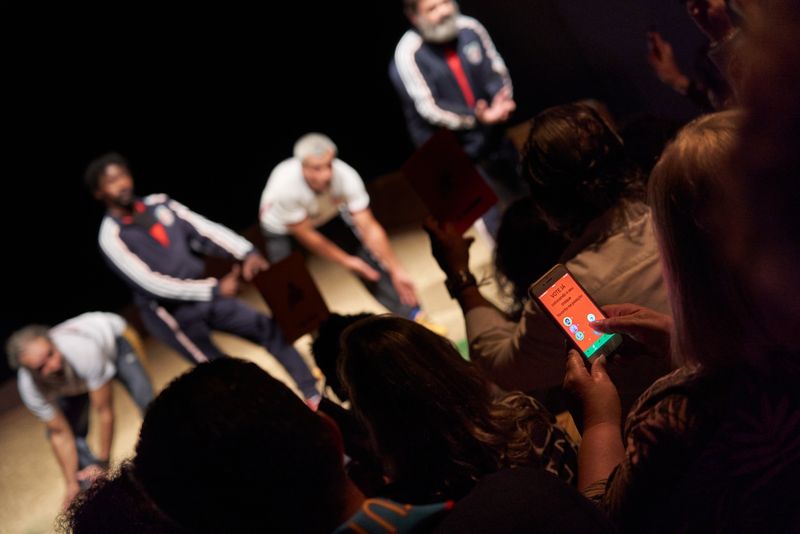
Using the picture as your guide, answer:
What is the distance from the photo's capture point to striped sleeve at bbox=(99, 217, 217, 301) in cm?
383

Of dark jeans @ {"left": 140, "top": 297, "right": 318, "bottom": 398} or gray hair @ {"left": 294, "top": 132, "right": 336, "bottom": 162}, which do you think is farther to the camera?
dark jeans @ {"left": 140, "top": 297, "right": 318, "bottom": 398}

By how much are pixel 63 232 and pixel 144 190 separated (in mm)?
598

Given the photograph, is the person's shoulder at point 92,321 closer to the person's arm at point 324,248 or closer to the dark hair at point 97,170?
the dark hair at point 97,170

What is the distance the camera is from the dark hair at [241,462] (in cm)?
115

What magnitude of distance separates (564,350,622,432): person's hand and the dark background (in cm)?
287

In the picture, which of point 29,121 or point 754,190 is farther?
point 29,121

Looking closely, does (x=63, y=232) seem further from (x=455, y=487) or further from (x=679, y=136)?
(x=679, y=136)

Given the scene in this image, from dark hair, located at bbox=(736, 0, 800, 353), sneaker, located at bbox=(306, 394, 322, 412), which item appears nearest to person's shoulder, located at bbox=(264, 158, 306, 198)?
sneaker, located at bbox=(306, 394, 322, 412)

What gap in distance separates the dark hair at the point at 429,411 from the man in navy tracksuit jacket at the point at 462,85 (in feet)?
8.51

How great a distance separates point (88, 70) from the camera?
495cm

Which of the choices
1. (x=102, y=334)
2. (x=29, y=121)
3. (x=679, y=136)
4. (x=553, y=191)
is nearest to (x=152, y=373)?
(x=102, y=334)

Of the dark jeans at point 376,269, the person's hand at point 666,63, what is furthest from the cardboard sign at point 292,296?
the person's hand at point 666,63

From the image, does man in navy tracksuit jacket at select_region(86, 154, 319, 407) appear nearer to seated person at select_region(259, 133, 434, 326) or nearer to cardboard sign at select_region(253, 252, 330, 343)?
seated person at select_region(259, 133, 434, 326)

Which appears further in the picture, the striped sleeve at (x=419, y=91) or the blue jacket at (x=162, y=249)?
the striped sleeve at (x=419, y=91)
